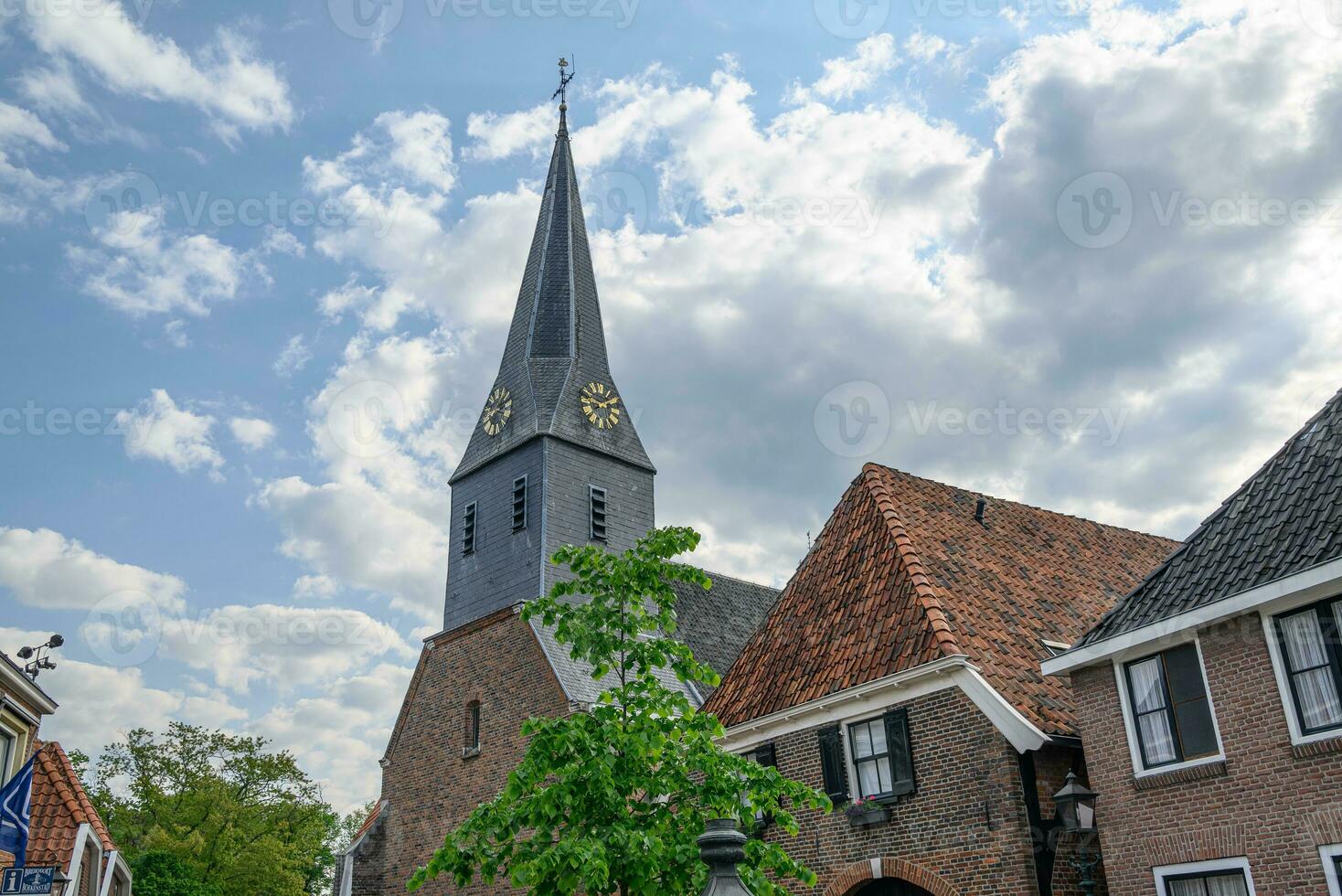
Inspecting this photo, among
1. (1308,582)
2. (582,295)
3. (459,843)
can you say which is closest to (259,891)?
(582,295)

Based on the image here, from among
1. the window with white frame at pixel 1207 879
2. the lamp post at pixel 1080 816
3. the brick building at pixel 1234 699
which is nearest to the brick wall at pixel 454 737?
the lamp post at pixel 1080 816

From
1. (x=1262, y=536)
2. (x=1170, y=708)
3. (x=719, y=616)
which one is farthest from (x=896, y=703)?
(x=719, y=616)

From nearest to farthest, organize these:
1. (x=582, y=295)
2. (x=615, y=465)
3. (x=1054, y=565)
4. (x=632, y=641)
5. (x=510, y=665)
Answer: (x=632, y=641)
(x=1054, y=565)
(x=510, y=665)
(x=615, y=465)
(x=582, y=295)

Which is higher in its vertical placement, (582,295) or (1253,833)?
(582,295)

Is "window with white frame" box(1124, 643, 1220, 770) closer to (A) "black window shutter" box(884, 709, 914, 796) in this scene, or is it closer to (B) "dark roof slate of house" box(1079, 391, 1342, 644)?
(B) "dark roof slate of house" box(1079, 391, 1342, 644)

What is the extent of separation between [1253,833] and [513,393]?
82.7 feet

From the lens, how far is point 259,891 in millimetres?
37656

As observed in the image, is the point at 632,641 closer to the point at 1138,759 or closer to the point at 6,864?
the point at 1138,759

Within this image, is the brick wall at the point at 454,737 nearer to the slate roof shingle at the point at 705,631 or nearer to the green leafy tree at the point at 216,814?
the slate roof shingle at the point at 705,631

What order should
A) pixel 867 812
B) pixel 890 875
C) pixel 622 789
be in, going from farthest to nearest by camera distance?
pixel 867 812
pixel 890 875
pixel 622 789

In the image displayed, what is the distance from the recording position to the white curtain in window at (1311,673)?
10.6 metres

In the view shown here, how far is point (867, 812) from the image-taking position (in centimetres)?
1442

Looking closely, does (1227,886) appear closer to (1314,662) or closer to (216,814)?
(1314,662)

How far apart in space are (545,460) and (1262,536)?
2045cm
